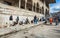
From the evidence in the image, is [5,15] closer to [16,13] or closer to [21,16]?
[16,13]

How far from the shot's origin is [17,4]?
19.5 meters

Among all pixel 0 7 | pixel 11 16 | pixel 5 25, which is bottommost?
pixel 5 25

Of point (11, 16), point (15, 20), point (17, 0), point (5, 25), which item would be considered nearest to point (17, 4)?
point (17, 0)

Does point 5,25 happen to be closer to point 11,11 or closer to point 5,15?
point 5,15

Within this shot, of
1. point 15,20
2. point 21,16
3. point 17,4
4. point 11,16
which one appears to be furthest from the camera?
point 17,4

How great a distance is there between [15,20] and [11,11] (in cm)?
172

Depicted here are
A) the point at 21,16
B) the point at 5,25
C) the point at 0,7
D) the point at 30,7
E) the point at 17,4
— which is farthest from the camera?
the point at 30,7

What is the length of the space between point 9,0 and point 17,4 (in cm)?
332

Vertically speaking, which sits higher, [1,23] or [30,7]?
[30,7]

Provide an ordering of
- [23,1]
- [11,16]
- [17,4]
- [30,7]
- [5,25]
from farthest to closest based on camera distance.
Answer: [30,7] < [23,1] < [17,4] < [11,16] < [5,25]

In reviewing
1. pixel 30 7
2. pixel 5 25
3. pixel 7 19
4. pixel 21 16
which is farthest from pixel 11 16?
pixel 30 7

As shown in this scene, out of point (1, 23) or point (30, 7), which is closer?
point (1, 23)

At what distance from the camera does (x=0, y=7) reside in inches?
498

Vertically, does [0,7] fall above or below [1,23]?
above
